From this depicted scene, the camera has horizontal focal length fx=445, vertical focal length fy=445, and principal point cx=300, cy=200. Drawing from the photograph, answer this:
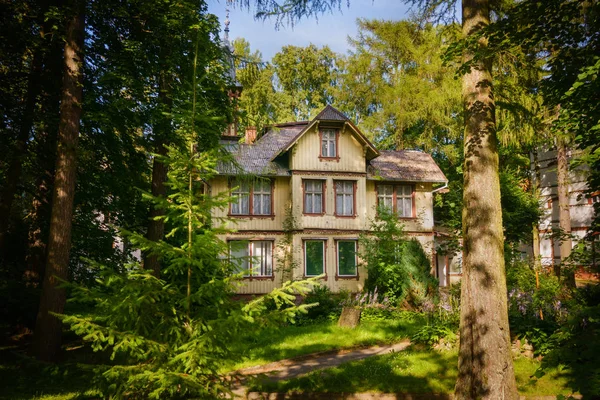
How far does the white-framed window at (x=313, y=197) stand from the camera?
2361 cm

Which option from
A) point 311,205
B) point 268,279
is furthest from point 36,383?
point 311,205

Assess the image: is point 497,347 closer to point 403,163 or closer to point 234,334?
point 234,334

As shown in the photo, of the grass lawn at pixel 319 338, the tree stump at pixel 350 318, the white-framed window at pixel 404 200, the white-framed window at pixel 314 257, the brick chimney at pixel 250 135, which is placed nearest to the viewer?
the grass lawn at pixel 319 338

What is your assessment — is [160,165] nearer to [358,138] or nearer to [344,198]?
[344,198]

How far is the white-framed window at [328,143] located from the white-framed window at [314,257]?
186 inches

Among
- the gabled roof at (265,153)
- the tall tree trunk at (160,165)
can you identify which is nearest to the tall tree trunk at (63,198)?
the tall tree trunk at (160,165)

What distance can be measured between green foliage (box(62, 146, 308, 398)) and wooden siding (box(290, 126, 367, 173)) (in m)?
18.0

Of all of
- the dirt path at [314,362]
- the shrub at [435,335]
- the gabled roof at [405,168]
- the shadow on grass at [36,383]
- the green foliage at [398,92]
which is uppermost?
the green foliage at [398,92]

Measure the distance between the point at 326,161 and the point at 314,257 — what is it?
202 inches

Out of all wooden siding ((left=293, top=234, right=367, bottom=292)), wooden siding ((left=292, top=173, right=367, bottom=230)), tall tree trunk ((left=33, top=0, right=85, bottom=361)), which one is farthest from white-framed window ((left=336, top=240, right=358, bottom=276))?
tall tree trunk ((left=33, top=0, right=85, bottom=361))

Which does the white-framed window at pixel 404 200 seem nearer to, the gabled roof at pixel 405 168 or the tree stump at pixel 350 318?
the gabled roof at pixel 405 168

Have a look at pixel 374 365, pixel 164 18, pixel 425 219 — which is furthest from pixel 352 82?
pixel 374 365

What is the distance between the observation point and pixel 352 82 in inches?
1278

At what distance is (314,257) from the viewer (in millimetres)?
23531
